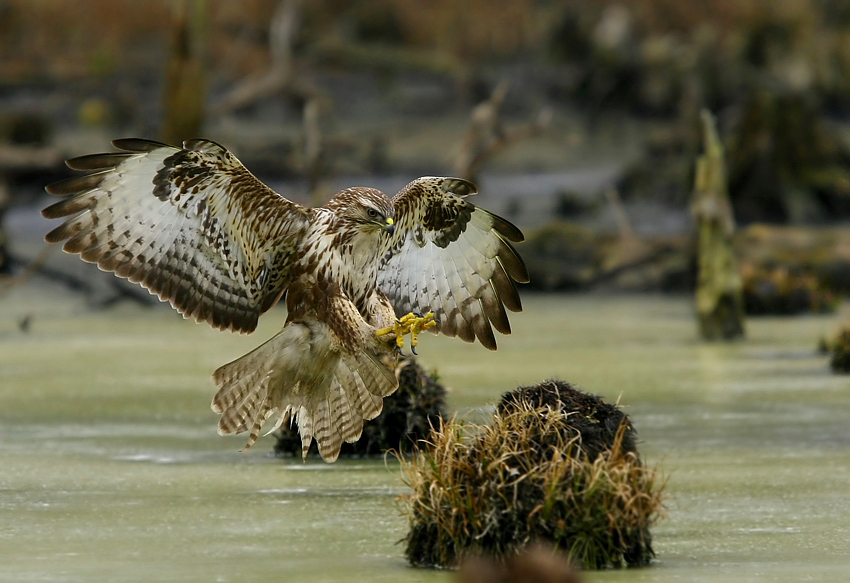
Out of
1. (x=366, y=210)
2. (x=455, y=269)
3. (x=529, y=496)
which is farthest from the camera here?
(x=455, y=269)

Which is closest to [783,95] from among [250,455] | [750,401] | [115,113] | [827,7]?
[827,7]

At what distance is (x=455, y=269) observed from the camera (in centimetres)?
964

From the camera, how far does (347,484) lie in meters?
10.6

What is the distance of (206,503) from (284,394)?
122cm

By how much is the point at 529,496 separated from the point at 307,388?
1978mm

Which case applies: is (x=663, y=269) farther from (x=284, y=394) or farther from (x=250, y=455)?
(x=284, y=394)

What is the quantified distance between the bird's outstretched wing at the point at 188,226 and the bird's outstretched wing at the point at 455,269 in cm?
63

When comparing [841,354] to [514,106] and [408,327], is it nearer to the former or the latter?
[408,327]

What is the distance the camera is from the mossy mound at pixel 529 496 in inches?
295

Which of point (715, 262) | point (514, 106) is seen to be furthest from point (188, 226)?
point (514, 106)

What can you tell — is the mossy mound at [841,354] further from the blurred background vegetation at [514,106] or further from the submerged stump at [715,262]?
the blurred background vegetation at [514,106]

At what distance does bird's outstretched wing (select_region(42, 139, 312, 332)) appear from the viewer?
9047mm

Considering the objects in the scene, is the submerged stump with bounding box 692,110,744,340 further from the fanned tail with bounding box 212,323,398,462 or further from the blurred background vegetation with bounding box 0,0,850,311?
the fanned tail with bounding box 212,323,398,462

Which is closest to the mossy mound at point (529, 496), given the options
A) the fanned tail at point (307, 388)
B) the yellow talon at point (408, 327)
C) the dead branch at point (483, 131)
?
the yellow talon at point (408, 327)
